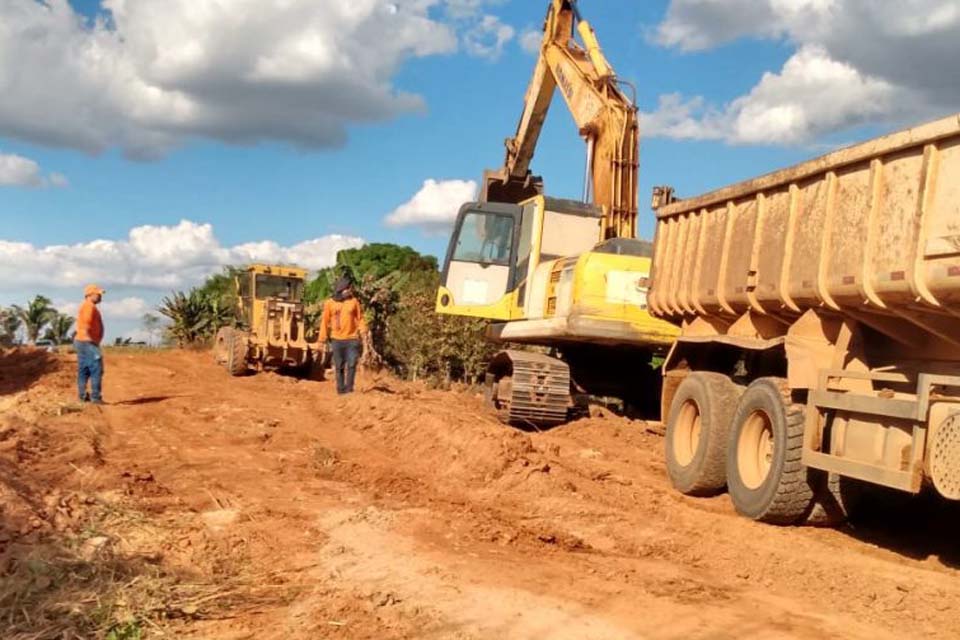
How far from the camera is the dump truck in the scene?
5.84 metres

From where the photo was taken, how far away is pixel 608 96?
13.3 m

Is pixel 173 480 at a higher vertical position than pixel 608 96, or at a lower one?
lower

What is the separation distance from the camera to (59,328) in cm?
3847

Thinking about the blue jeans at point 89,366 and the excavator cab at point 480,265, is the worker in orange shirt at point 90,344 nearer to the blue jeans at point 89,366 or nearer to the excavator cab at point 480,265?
the blue jeans at point 89,366

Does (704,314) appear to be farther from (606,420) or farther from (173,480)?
(173,480)

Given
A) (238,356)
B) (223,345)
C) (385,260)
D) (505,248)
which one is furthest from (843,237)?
(385,260)

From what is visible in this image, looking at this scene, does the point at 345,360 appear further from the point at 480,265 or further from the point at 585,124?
the point at 585,124

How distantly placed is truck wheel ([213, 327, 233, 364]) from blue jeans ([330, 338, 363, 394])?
20.0 ft

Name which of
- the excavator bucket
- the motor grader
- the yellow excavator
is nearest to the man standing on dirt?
the yellow excavator

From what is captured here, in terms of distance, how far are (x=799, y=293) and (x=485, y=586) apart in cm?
362

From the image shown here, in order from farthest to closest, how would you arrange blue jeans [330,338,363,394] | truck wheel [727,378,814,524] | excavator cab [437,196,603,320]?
blue jeans [330,338,363,394] → excavator cab [437,196,603,320] → truck wheel [727,378,814,524]

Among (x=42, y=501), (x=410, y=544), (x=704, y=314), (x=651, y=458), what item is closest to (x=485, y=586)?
(x=410, y=544)

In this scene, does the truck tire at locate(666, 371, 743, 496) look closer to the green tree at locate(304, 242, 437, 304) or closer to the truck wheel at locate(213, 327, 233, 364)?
the truck wheel at locate(213, 327, 233, 364)

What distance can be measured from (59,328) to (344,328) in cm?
2839
